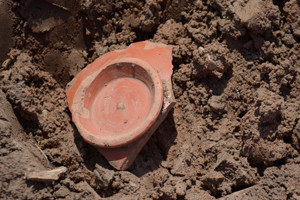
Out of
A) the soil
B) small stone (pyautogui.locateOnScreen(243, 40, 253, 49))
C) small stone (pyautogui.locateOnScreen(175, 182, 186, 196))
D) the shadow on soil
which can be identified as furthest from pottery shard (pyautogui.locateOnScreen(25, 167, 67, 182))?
small stone (pyautogui.locateOnScreen(243, 40, 253, 49))

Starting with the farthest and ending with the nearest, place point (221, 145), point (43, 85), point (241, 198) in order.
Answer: point (43, 85) → point (221, 145) → point (241, 198)

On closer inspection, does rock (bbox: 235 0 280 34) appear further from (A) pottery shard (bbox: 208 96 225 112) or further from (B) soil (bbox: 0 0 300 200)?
(A) pottery shard (bbox: 208 96 225 112)

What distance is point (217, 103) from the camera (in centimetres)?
297

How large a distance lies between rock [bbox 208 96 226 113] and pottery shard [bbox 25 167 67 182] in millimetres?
1219

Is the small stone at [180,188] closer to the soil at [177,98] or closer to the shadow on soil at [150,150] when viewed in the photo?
the soil at [177,98]

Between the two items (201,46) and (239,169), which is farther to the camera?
(201,46)

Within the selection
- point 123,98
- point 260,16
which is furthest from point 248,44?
point 123,98

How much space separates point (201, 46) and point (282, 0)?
74cm

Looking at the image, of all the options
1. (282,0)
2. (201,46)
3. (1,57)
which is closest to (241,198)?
(201,46)

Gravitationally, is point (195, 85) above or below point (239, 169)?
above

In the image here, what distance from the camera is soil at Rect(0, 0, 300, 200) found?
8.74ft

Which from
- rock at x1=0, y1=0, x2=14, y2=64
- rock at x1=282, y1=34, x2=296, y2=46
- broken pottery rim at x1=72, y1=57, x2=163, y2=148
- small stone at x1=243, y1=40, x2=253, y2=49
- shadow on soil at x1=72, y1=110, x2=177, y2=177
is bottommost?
shadow on soil at x1=72, y1=110, x2=177, y2=177

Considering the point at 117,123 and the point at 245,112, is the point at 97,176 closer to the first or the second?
the point at 117,123

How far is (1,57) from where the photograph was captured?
10.6 feet
